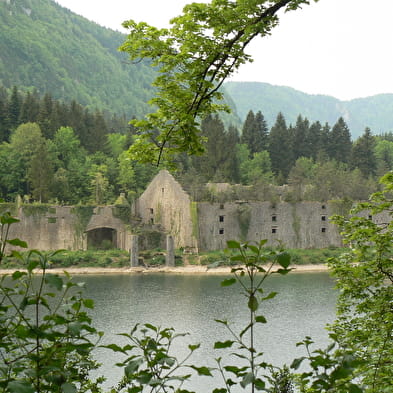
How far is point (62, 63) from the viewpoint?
4695 inches

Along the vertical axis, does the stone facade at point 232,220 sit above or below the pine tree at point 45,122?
below

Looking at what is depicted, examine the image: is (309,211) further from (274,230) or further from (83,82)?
(83,82)

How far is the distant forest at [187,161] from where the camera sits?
39969 mm

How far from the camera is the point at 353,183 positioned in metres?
42.2

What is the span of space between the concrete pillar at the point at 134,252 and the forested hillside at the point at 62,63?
76765 millimetres

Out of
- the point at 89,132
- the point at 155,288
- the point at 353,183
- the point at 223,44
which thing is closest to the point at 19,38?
the point at 89,132

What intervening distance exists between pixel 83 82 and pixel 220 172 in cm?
8253

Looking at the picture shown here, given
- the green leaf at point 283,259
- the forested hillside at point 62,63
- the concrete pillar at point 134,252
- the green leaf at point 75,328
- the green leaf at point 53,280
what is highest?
the forested hillside at point 62,63

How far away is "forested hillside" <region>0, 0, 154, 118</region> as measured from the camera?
360 ft

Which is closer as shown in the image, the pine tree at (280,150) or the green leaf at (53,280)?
the green leaf at (53,280)

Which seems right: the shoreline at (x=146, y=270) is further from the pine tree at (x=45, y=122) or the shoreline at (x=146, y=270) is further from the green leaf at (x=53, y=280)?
the green leaf at (x=53, y=280)

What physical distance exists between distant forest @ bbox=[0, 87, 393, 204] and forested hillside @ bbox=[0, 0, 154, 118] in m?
58.1

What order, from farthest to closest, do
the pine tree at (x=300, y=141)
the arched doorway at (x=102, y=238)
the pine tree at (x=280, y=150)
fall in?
the pine tree at (x=300, y=141) → the pine tree at (x=280, y=150) → the arched doorway at (x=102, y=238)

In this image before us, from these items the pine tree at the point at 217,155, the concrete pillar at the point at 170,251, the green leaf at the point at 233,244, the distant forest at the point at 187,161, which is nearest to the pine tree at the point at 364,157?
the distant forest at the point at 187,161
